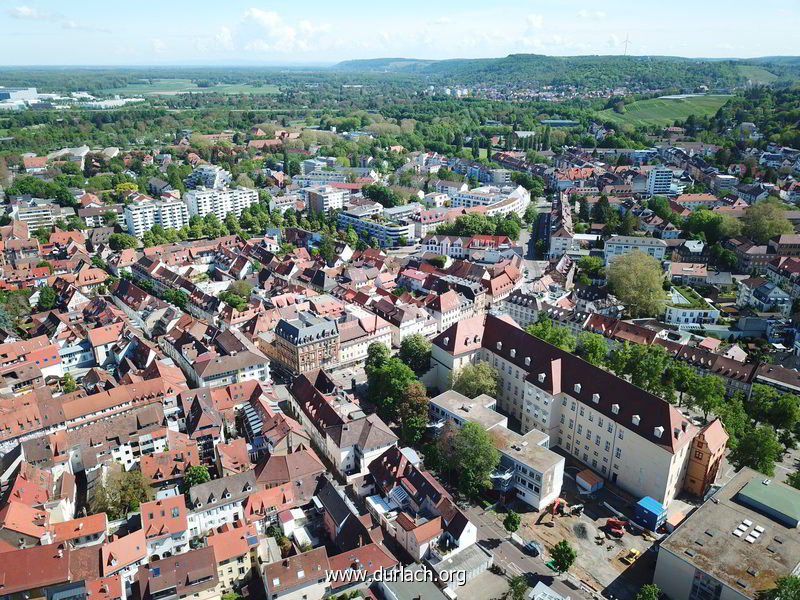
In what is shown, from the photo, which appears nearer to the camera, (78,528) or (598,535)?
(78,528)

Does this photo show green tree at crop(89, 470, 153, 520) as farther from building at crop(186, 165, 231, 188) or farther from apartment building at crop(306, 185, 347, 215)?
building at crop(186, 165, 231, 188)

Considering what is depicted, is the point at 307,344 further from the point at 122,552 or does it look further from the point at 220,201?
the point at 220,201

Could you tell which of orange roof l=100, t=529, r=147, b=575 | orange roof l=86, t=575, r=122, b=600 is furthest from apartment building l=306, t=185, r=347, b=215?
orange roof l=86, t=575, r=122, b=600

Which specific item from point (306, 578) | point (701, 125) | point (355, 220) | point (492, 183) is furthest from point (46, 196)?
point (701, 125)

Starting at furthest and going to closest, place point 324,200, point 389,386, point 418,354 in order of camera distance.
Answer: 1. point 324,200
2. point 418,354
3. point 389,386

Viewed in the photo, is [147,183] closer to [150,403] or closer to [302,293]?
[302,293]

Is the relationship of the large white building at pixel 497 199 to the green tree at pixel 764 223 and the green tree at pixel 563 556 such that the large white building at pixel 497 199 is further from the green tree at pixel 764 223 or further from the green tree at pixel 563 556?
the green tree at pixel 563 556

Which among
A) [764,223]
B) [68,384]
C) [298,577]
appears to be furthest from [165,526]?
[764,223]

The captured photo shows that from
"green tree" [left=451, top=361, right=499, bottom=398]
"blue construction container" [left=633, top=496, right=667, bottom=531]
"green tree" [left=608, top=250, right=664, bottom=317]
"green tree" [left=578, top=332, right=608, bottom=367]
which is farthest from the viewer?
"green tree" [left=608, top=250, right=664, bottom=317]
